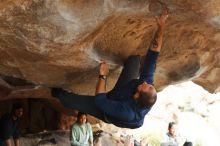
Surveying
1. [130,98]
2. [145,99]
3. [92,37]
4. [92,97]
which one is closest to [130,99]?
[130,98]

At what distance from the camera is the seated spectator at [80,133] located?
7.98 m

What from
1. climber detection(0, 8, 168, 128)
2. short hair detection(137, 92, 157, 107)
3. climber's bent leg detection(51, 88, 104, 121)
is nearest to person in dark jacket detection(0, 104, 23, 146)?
climber's bent leg detection(51, 88, 104, 121)

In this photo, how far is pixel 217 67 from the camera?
7.48m

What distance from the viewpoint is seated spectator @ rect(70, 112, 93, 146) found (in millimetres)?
7984

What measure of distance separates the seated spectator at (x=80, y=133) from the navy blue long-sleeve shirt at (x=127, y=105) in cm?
298

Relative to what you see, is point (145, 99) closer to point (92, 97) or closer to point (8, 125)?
point (92, 97)

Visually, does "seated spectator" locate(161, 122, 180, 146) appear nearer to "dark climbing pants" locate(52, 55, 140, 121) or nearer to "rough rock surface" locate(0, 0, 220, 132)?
"rough rock surface" locate(0, 0, 220, 132)

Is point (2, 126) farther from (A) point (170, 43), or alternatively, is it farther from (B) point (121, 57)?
(A) point (170, 43)

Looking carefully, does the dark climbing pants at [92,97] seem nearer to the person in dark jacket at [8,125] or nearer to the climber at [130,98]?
the climber at [130,98]

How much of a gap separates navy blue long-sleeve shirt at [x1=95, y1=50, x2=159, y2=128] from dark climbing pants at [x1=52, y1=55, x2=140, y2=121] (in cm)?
21

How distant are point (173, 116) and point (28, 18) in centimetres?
1231

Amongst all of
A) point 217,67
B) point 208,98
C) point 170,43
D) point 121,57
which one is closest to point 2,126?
point 121,57

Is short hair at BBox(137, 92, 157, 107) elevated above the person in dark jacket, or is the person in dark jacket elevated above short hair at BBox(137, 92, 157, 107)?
short hair at BBox(137, 92, 157, 107)

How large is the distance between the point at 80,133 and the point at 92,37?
307cm
